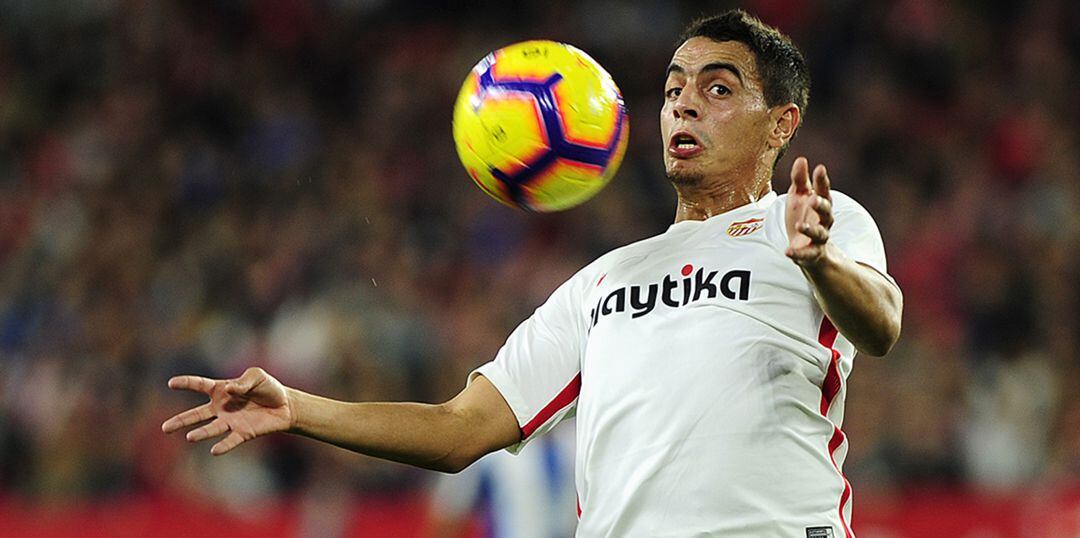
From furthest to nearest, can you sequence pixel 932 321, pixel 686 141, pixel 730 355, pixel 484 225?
1. pixel 484 225
2. pixel 932 321
3. pixel 686 141
4. pixel 730 355

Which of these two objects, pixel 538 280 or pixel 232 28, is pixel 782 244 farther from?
pixel 232 28

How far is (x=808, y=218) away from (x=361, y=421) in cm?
132

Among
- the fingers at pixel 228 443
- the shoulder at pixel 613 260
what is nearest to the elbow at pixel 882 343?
the shoulder at pixel 613 260

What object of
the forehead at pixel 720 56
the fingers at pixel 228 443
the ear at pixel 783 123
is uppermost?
the forehead at pixel 720 56

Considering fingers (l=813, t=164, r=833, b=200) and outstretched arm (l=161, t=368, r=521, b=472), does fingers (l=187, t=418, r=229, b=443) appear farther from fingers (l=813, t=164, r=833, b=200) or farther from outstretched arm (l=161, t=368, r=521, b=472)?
fingers (l=813, t=164, r=833, b=200)

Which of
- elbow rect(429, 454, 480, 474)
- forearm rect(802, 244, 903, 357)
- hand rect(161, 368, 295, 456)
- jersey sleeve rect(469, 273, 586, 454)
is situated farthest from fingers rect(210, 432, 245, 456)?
forearm rect(802, 244, 903, 357)

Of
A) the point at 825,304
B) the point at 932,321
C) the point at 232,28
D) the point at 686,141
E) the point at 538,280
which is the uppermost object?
the point at 232,28

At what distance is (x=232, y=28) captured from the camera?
13000mm

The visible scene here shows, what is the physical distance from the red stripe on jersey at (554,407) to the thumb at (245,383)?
2.49ft

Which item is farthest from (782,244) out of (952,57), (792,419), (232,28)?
(232,28)

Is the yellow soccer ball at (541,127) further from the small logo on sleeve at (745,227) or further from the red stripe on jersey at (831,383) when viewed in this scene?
the red stripe on jersey at (831,383)

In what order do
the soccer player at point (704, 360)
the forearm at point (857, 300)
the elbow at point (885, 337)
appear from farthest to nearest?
the soccer player at point (704, 360)
the elbow at point (885, 337)
the forearm at point (857, 300)

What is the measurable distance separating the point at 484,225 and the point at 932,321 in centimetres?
308

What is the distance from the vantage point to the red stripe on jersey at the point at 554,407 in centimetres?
413
